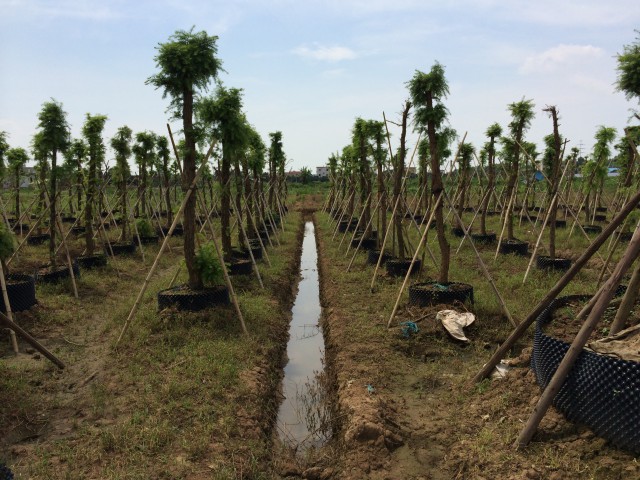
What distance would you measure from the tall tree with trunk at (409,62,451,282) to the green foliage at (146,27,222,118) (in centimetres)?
399

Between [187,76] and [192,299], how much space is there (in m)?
4.21

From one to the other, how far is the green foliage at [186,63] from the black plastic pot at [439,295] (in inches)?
229

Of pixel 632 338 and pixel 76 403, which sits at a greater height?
pixel 632 338

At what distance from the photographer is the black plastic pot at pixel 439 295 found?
8781 mm

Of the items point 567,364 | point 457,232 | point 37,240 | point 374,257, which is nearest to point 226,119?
point 374,257

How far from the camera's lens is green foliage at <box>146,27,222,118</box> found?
8.64m

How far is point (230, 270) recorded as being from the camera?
1202 cm

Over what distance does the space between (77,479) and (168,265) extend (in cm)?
1175

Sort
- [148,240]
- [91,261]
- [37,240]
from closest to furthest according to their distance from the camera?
[91,261]
[37,240]
[148,240]

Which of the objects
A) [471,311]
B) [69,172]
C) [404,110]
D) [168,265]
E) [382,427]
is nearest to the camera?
[382,427]

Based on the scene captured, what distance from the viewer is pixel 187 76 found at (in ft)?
28.9

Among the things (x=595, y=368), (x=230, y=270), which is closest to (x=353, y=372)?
(x=595, y=368)

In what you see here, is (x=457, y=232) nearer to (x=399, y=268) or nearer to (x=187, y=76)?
(x=399, y=268)

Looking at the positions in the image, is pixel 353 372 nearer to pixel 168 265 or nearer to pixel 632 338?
pixel 632 338
